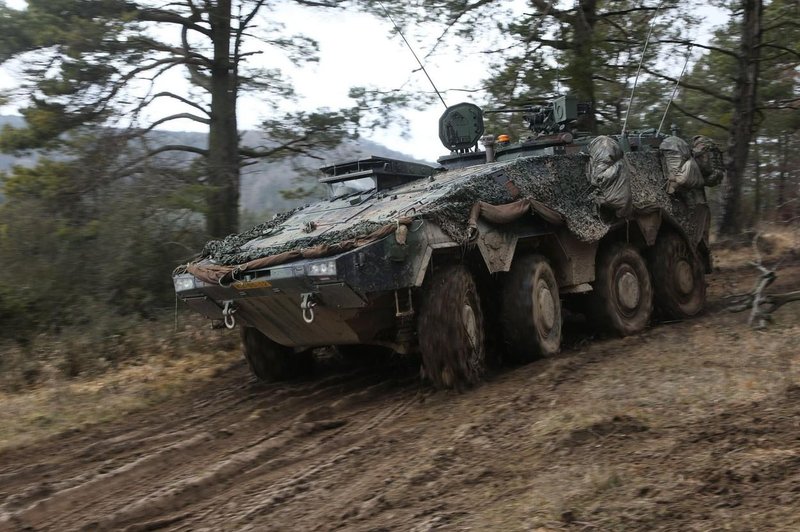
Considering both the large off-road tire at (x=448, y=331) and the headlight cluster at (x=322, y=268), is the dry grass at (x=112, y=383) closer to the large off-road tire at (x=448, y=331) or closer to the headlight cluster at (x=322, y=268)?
the headlight cluster at (x=322, y=268)

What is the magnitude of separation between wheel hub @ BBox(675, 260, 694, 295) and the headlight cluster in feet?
17.2

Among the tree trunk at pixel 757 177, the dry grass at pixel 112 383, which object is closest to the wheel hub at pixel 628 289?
the dry grass at pixel 112 383

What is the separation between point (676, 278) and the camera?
30.3 ft

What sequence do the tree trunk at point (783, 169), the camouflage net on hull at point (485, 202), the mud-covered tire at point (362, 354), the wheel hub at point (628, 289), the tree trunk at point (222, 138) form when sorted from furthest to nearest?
the tree trunk at point (783, 169) → the tree trunk at point (222, 138) → the wheel hub at point (628, 289) → the mud-covered tire at point (362, 354) → the camouflage net on hull at point (485, 202)

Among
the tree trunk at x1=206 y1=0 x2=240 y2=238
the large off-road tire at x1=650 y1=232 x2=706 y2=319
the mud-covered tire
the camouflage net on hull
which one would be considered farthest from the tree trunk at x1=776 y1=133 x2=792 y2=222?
the mud-covered tire

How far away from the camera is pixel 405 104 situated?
1296 cm

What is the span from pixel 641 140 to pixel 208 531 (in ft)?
23.8

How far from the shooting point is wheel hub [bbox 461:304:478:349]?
626 cm

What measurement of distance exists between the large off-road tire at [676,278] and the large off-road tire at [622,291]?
284 mm

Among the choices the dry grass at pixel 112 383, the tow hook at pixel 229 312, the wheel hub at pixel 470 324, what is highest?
the tow hook at pixel 229 312

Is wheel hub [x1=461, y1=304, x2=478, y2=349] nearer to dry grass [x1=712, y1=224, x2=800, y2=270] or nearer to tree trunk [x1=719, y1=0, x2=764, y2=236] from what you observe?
dry grass [x1=712, y1=224, x2=800, y2=270]

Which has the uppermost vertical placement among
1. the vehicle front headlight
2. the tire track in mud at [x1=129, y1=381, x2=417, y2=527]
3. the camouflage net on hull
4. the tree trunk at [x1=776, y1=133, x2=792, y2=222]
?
the tree trunk at [x1=776, y1=133, x2=792, y2=222]

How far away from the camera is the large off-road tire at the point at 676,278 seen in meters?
9.16

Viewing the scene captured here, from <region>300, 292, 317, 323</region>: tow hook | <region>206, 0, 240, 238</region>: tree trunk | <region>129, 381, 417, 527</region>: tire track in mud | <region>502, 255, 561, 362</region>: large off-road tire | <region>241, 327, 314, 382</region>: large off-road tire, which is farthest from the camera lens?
<region>206, 0, 240, 238</region>: tree trunk
